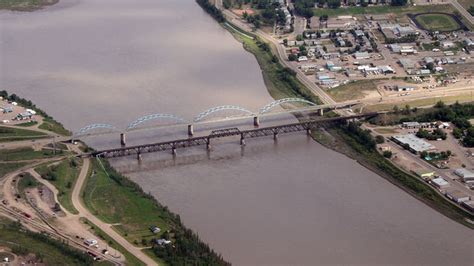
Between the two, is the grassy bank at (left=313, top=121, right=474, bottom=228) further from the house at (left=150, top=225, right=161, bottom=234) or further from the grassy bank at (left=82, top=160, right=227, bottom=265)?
the house at (left=150, top=225, right=161, bottom=234)

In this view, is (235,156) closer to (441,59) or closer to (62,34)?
(441,59)

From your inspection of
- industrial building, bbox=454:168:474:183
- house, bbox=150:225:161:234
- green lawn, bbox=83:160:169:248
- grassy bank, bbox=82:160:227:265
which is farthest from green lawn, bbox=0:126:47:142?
industrial building, bbox=454:168:474:183

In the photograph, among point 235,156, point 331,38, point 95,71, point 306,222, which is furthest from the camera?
point 331,38

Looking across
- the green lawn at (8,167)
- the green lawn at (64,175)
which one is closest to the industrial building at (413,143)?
the green lawn at (64,175)

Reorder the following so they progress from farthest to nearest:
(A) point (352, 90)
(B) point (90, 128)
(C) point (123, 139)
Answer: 1. (A) point (352, 90)
2. (B) point (90, 128)
3. (C) point (123, 139)

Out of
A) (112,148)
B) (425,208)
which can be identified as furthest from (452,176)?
(112,148)

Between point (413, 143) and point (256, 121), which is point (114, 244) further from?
point (413, 143)

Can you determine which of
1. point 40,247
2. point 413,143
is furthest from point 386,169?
point 40,247
